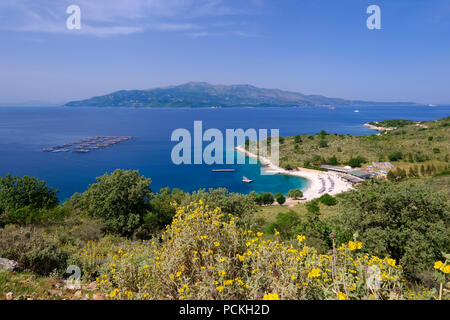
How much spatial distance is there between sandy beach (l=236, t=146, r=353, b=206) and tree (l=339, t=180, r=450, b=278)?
2665cm

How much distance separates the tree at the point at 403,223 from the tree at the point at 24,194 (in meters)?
22.2

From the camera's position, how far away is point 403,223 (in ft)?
32.7

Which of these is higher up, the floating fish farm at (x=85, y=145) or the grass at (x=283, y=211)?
the floating fish farm at (x=85, y=145)

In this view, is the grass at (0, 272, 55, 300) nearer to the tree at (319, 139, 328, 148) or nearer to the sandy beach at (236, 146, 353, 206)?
the sandy beach at (236, 146, 353, 206)

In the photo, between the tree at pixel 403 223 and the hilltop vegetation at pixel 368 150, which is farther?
the hilltop vegetation at pixel 368 150

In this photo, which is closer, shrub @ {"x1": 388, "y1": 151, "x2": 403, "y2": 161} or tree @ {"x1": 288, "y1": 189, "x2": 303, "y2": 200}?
tree @ {"x1": 288, "y1": 189, "x2": 303, "y2": 200}

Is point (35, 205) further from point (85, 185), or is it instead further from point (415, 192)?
point (85, 185)

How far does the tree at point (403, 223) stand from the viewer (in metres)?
8.88

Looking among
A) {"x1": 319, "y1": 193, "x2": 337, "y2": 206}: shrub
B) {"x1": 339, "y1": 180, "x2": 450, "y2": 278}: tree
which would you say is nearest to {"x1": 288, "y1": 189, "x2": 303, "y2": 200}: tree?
{"x1": 319, "y1": 193, "x2": 337, "y2": 206}: shrub

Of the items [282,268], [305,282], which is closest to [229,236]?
[282,268]

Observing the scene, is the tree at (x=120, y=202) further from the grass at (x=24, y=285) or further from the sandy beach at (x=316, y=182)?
the sandy beach at (x=316, y=182)

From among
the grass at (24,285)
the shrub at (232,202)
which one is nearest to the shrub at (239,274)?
the grass at (24,285)

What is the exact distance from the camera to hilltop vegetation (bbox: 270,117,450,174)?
163 ft
